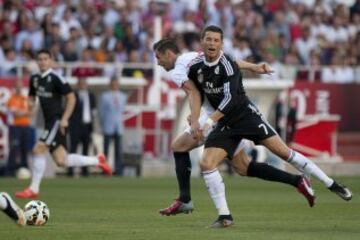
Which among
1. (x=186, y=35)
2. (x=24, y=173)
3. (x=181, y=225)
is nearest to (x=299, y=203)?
(x=181, y=225)

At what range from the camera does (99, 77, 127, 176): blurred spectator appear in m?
28.9

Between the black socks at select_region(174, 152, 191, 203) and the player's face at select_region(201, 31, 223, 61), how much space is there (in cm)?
245

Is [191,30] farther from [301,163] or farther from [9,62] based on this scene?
[301,163]

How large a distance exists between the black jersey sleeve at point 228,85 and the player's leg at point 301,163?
0.90 meters

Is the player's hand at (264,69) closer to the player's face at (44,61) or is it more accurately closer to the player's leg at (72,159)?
the player's face at (44,61)

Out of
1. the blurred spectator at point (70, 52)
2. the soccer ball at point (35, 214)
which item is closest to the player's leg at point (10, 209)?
the soccer ball at point (35, 214)

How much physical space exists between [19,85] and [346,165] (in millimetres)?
8897

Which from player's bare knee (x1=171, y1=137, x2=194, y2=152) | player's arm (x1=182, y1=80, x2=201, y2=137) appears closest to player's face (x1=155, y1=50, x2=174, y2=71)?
player's arm (x1=182, y1=80, x2=201, y2=137)

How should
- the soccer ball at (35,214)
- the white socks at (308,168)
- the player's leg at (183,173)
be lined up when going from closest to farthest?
the soccer ball at (35,214) → the white socks at (308,168) → the player's leg at (183,173)

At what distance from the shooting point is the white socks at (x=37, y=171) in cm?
2020

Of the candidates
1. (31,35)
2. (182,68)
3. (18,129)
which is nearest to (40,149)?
(182,68)

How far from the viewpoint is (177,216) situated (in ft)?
51.2

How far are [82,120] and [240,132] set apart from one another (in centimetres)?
1488

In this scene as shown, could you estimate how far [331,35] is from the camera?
34.4 metres
